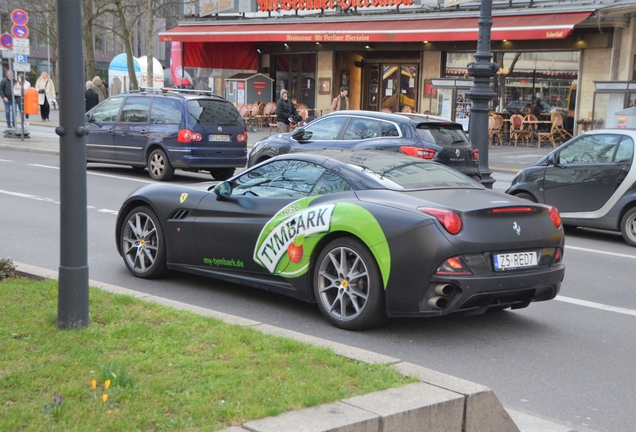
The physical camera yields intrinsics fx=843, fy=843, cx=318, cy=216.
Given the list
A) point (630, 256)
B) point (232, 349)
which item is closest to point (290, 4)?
point (630, 256)

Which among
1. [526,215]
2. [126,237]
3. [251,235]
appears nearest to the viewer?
[526,215]

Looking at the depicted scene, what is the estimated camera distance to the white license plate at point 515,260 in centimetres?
624

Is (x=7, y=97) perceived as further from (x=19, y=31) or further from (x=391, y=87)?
(x=391, y=87)

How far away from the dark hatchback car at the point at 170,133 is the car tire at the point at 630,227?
866 centimetres

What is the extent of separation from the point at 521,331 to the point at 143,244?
365 centimetres

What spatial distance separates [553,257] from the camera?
6.68 metres

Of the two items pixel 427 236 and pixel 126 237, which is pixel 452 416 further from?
pixel 126 237

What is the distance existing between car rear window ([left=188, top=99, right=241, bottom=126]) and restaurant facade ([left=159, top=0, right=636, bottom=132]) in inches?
336

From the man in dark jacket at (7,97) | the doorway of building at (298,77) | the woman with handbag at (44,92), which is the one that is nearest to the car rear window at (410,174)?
the man in dark jacket at (7,97)

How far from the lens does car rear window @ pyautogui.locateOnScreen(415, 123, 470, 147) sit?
1317cm

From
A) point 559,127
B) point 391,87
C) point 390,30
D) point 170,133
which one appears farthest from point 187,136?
point 391,87

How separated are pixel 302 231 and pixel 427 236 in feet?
3.71

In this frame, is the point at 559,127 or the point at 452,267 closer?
the point at 452,267

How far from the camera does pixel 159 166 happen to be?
685 inches
